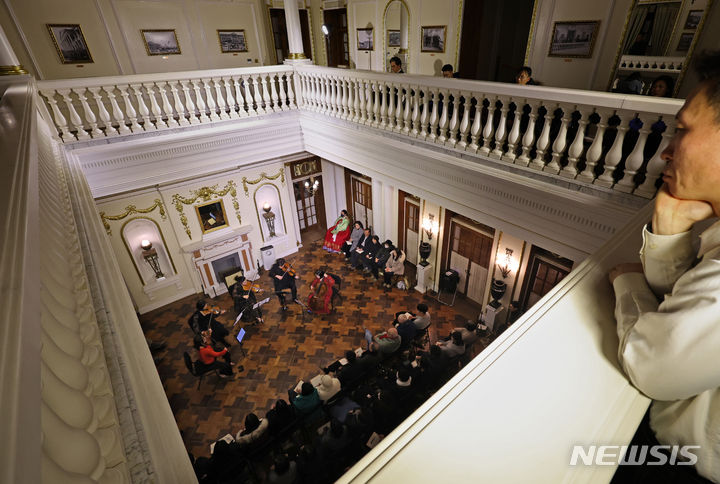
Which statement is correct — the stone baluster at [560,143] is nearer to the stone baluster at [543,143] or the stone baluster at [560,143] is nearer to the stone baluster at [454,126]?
the stone baluster at [543,143]

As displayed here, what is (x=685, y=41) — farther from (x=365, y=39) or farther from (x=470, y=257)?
(x=365, y=39)

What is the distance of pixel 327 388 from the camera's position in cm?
510

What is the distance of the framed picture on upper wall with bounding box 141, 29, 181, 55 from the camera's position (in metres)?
8.78

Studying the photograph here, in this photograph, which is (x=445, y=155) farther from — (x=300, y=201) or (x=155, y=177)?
(x=300, y=201)

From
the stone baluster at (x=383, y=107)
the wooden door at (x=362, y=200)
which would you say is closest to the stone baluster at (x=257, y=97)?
the stone baluster at (x=383, y=107)

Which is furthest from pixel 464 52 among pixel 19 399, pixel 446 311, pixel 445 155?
pixel 19 399

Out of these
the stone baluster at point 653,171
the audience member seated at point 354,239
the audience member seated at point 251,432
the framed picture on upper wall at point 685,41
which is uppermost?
the framed picture on upper wall at point 685,41

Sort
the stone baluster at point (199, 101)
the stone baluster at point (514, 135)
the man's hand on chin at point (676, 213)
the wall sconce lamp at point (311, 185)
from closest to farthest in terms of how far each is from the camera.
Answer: the man's hand on chin at point (676, 213)
the stone baluster at point (514, 135)
the stone baluster at point (199, 101)
the wall sconce lamp at point (311, 185)

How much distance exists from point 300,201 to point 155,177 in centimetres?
447

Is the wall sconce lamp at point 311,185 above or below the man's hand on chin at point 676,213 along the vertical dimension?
below

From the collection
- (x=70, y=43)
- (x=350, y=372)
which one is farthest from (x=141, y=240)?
(x=350, y=372)

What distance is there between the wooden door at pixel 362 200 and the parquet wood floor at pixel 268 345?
1.81 meters

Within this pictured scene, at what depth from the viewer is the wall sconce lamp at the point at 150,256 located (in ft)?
27.1

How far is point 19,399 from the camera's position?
42cm
